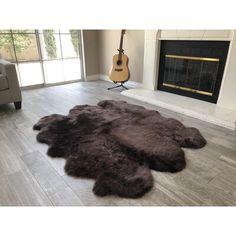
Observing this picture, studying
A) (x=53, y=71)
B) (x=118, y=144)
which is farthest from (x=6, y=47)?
(x=118, y=144)

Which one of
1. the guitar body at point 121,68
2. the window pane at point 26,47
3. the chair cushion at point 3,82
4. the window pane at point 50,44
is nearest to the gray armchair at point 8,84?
the chair cushion at point 3,82

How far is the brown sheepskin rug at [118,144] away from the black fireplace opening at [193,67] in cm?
83

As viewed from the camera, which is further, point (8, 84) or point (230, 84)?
point (8, 84)

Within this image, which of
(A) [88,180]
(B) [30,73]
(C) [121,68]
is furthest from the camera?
(B) [30,73]

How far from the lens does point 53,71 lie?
396 cm

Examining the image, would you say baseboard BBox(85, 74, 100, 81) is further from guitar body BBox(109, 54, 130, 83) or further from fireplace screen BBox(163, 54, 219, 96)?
fireplace screen BBox(163, 54, 219, 96)

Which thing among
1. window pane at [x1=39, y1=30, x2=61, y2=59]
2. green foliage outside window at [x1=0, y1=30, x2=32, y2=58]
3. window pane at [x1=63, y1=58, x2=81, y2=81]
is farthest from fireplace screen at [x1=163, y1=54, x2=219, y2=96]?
green foliage outside window at [x1=0, y1=30, x2=32, y2=58]

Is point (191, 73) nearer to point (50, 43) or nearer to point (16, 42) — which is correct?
point (50, 43)

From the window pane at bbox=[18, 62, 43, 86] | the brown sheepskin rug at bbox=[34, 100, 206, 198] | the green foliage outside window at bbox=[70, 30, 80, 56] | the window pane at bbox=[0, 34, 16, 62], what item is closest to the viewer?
the brown sheepskin rug at bbox=[34, 100, 206, 198]

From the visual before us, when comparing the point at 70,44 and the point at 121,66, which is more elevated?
the point at 70,44

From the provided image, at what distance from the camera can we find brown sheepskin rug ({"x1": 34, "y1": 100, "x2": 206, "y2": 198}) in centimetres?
131

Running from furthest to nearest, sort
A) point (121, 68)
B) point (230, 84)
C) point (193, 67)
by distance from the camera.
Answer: point (121, 68), point (193, 67), point (230, 84)

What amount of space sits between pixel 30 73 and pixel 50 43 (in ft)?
2.30

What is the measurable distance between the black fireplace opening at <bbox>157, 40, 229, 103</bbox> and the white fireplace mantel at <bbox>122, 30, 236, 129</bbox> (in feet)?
0.31
